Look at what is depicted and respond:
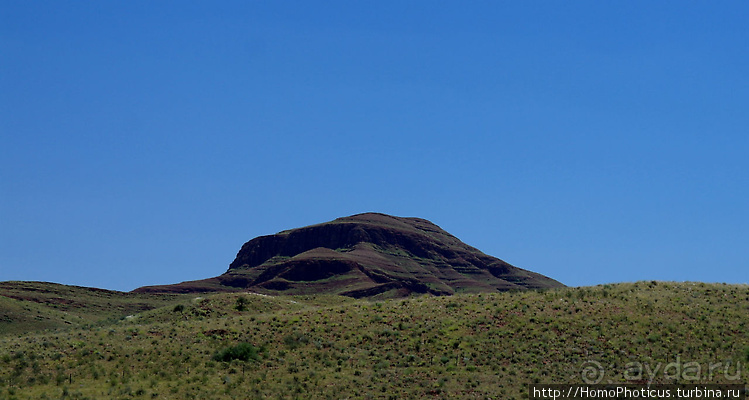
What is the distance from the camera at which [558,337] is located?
158 ft

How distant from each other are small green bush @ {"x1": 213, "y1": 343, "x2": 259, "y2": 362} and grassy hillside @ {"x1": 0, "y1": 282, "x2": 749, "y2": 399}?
0.09 m

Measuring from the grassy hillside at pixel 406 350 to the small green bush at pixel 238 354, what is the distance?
3.4 inches

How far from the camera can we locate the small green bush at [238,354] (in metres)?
45.9

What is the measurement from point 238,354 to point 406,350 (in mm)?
11036

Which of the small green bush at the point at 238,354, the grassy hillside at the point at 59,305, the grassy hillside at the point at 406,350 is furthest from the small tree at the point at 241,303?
the small green bush at the point at 238,354

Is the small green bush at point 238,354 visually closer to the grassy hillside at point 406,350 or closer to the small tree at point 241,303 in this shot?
the grassy hillside at point 406,350

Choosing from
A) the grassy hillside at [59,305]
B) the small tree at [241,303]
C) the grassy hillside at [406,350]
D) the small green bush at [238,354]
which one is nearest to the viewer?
the grassy hillside at [406,350]

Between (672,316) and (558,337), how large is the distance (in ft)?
31.2

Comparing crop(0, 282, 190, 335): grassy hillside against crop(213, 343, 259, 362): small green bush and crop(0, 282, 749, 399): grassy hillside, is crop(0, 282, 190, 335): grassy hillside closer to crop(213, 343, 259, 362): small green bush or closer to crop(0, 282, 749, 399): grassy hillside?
Result: crop(0, 282, 749, 399): grassy hillside

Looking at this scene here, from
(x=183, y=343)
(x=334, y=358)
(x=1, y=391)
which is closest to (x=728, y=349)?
(x=334, y=358)

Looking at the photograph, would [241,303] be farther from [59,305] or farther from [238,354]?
[59,305]

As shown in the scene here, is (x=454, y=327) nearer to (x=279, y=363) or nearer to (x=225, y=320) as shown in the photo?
(x=279, y=363)

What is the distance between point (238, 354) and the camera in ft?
151

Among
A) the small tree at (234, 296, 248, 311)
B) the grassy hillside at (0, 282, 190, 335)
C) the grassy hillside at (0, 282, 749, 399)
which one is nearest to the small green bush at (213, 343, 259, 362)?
the grassy hillside at (0, 282, 749, 399)
